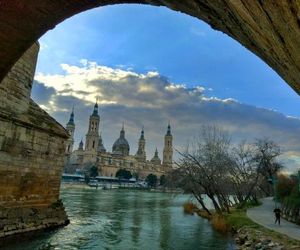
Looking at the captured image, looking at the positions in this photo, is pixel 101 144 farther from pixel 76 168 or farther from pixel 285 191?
pixel 285 191

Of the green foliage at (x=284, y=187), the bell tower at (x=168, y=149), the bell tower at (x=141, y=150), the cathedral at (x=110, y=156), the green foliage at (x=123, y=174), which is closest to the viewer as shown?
the green foliage at (x=284, y=187)

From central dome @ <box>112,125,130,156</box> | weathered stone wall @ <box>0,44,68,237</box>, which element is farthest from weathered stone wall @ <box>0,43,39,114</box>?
central dome @ <box>112,125,130,156</box>

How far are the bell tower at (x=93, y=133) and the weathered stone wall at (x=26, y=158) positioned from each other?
10295 centimetres

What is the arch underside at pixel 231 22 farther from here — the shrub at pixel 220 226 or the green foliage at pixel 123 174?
the green foliage at pixel 123 174

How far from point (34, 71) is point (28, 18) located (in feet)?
46.5

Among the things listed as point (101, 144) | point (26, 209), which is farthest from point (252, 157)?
point (101, 144)

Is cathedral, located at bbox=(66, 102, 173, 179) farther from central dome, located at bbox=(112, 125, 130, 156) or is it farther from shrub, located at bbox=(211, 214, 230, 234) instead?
shrub, located at bbox=(211, 214, 230, 234)

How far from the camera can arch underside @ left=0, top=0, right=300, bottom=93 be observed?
139cm

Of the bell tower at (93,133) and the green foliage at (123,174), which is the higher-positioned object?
the bell tower at (93,133)

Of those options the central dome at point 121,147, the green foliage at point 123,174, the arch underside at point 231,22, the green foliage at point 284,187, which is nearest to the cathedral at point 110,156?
the central dome at point 121,147

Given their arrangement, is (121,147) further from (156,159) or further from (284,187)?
(284,187)

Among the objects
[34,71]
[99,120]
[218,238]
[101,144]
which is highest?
[99,120]

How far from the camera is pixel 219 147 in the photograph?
28.1 meters

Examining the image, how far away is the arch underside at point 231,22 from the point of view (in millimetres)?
1386
